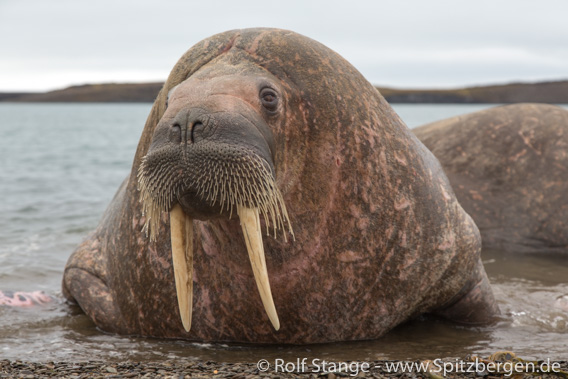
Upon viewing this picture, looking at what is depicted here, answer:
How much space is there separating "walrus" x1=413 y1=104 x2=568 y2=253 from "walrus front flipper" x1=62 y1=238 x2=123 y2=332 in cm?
440

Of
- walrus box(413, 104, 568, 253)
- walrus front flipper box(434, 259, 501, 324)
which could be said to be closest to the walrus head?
walrus front flipper box(434, 259, 501, 324)

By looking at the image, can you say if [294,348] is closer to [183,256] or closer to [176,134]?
[183,256]

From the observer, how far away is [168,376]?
15.1ft

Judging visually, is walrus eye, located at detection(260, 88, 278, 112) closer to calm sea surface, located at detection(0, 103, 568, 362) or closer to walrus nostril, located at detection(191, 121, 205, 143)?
walrus nostril, located at detection(191, 121, 205, 143)

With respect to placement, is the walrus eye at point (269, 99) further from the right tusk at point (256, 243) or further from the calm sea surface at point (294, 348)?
the calm sea surface at point (294, 348)

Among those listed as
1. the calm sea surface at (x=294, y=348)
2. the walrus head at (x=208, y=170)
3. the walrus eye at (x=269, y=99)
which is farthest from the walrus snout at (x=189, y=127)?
the calm sea surface at (x=294, y=348)

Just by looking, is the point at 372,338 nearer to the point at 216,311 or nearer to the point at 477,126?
the point at 216,311

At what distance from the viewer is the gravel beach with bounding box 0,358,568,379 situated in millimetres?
4629

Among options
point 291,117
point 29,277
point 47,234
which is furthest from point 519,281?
point 47,234

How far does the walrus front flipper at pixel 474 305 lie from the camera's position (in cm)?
600

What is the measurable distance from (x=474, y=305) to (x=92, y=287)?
286 cm

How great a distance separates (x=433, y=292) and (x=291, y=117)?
1664mm

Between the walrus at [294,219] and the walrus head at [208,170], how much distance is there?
1 centimetres

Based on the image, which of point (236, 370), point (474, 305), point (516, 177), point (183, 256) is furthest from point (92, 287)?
point (516, 177)
